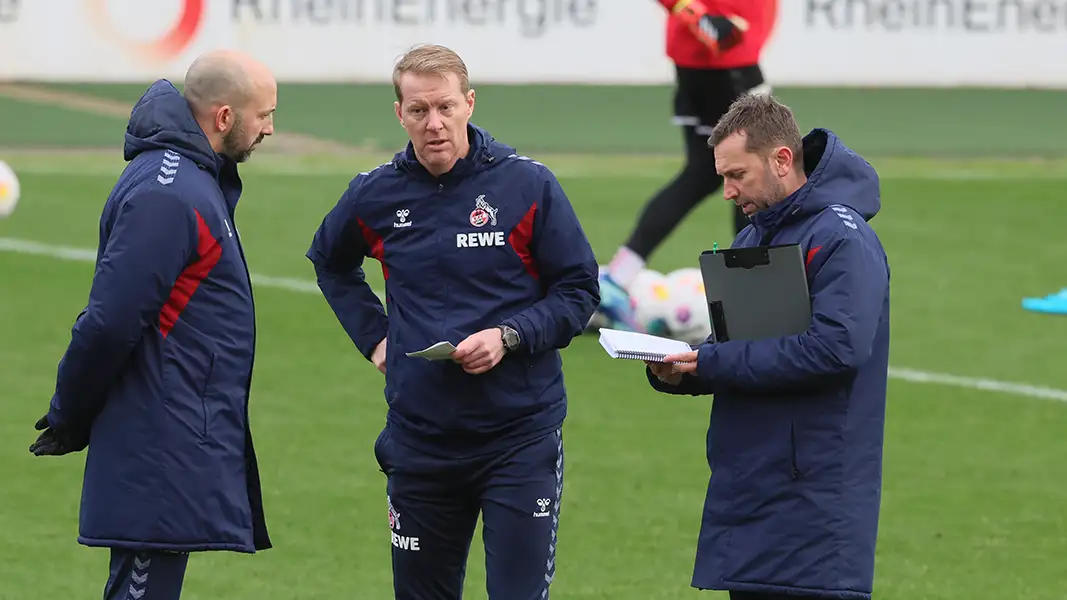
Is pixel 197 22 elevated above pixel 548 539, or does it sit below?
below

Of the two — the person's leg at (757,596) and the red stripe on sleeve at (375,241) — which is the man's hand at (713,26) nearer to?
the red stripe on sleeve at (375,241)

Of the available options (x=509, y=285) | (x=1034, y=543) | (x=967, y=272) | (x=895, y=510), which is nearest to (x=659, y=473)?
(x=895, y=510)

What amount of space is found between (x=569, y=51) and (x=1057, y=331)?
755 cm

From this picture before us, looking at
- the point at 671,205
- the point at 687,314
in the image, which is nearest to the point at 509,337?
the point at 687,314

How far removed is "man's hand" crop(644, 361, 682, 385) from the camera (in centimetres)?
478

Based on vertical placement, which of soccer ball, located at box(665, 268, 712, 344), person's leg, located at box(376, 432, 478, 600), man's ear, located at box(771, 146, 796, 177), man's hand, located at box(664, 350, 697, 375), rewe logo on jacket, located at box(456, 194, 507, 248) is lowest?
soccer ball, located at box(665, 268, 712, 344)

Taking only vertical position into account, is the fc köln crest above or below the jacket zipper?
above

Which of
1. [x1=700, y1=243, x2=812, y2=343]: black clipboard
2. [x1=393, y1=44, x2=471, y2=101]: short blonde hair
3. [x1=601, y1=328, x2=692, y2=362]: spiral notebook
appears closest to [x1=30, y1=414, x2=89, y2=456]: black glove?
[x1=393, y1=44, x2=471, y2=101]: short blonde hair

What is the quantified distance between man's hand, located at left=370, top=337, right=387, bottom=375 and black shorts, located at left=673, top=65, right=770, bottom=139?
548cm

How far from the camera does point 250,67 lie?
4.87 meters

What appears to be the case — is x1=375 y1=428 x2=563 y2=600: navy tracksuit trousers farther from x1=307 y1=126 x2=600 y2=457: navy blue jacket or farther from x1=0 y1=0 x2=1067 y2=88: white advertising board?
x1=0 y1=0 x2=1067 y2=88: white advertising board

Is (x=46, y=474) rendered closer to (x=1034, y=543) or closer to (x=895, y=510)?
(x=895, y=510)

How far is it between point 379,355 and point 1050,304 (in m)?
6.68

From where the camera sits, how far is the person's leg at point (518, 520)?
507 centimetres
